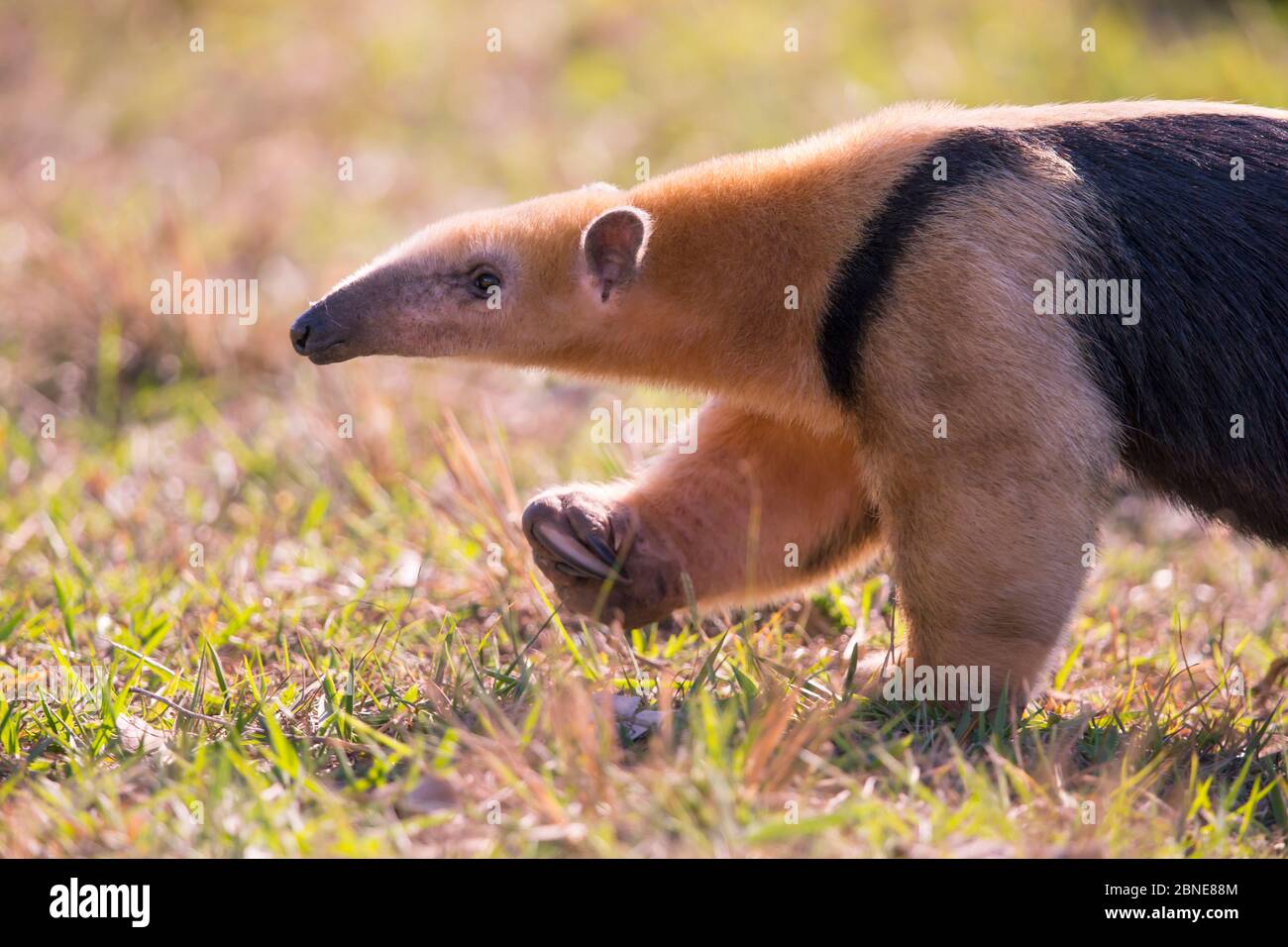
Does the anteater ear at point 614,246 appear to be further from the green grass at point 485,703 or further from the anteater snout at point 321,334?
the green grass at point 485,703

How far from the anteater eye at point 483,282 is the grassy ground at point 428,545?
3.56 ft

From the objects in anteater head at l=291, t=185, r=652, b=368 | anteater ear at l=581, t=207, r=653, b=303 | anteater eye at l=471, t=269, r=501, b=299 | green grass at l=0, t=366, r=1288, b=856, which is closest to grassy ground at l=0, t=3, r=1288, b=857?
green grass at l=0, t=366, r=1288, b=856

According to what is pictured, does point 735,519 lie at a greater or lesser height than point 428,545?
greater

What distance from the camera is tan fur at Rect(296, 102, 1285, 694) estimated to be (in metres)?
4.71

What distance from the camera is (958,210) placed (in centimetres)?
486

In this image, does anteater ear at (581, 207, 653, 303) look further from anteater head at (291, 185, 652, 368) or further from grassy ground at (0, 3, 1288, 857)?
grassy ground at (0, 3, 1288, 857)

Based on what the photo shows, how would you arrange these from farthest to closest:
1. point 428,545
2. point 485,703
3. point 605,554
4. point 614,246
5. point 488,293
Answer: point 428,545 → point 605,554 → point 488,293 → point 614,246 → point 485,703

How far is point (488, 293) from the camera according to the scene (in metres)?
5.30

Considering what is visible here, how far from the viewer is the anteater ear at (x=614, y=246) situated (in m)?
5.09

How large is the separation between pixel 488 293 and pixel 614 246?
48 cm

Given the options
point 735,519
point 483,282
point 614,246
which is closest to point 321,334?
point 483,282

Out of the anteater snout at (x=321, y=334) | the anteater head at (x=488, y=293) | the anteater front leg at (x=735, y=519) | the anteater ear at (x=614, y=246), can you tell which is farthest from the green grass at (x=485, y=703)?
the anteater ear at (x=614, y=246)

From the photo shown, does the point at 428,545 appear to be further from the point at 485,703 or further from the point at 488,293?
the point at 485,703

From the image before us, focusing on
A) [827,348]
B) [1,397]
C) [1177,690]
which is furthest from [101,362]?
[1177,690]
